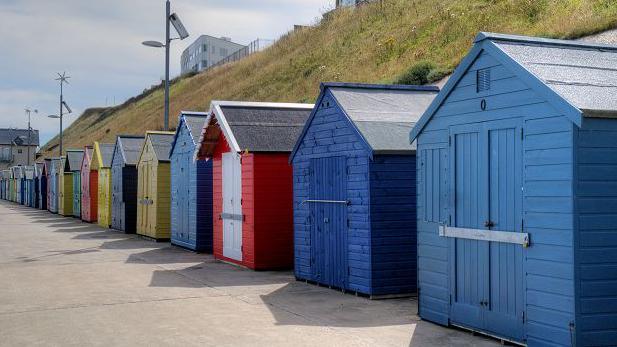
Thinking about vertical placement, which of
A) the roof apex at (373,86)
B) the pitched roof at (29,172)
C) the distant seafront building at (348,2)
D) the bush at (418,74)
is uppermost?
the distant seafront building at (348,2)

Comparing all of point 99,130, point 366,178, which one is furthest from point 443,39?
point 99,130

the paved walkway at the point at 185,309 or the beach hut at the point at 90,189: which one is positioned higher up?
the beach hut at the point at 90,189

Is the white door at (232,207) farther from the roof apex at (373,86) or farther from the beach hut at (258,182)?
the roof apex at (373,86)

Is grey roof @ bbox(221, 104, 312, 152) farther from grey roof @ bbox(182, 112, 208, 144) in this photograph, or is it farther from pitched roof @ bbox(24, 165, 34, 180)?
pitched roof @ bbox(24, 165, 34, 180)

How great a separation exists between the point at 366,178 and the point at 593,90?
439 cm

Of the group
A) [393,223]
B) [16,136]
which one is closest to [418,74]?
[393,223]

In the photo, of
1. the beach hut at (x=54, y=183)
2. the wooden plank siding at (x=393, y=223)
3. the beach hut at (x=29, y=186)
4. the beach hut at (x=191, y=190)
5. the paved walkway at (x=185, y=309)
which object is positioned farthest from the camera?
the beach hut at (x=29, y=186)

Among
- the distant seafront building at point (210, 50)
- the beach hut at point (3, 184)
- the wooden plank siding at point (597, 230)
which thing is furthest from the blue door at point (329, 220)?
the distant seafront building at point (210, 50)

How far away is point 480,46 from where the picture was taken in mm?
8578

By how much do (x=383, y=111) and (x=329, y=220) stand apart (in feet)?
6.83

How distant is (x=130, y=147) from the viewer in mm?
26500

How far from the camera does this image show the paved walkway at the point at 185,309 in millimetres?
8742

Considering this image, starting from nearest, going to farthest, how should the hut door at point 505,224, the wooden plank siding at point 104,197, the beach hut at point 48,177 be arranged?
the hut door at point 505,224
the wooden plank siding at point 104,197
the beach hut at point 48,177

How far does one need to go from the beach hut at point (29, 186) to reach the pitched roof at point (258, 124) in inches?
1518
